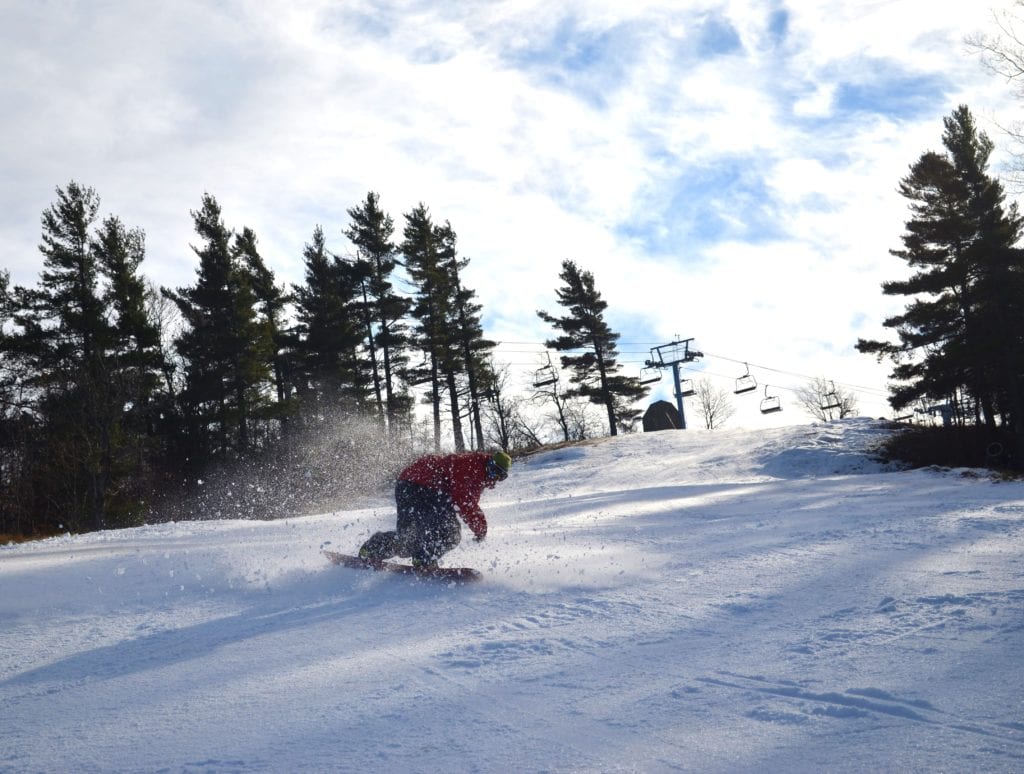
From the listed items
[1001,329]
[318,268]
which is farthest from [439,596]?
[318,268]

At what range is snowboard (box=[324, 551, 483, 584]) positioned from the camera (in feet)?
21.8

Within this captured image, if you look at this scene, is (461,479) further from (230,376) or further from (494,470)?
(230,376)

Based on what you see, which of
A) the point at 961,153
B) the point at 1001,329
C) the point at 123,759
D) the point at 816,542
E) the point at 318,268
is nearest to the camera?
the point at 123,759

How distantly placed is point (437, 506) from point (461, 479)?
383 mm

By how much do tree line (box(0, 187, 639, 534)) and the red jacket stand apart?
19.6m

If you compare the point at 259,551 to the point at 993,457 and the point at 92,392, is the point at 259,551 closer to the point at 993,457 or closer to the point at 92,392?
the point at 92,392

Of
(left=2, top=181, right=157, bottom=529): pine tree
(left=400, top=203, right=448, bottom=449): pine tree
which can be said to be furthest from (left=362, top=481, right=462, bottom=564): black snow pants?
(left=400, top=203, right=448, bottom=449): pine tree

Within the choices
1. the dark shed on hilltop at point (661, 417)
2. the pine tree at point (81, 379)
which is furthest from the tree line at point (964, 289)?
the pine tree at point (81, 379)

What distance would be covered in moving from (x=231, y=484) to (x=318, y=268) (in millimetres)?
12313

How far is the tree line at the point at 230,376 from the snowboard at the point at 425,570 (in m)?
19.1

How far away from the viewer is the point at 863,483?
15750mm

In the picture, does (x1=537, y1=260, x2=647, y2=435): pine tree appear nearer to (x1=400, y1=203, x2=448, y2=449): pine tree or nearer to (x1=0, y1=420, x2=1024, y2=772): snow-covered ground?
(x1=400, y1=203, x2=448, y2=449): pine tree

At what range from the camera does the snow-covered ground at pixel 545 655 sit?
317cm

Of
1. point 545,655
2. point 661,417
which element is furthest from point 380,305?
point 545,655
